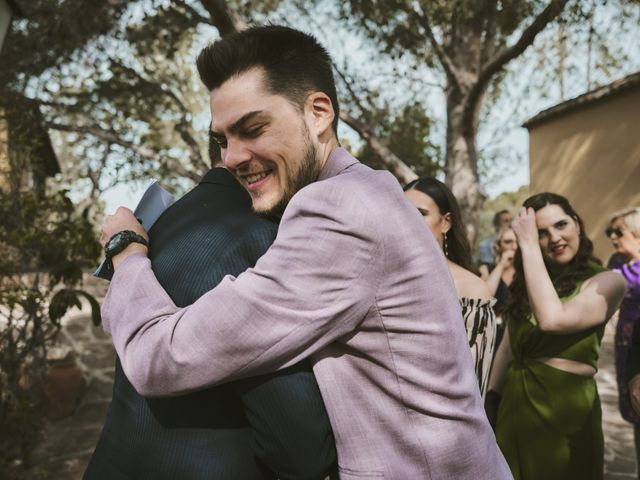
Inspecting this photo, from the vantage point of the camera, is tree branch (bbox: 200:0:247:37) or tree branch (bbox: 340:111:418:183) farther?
tree branch (bbox: 340:111:418:183)

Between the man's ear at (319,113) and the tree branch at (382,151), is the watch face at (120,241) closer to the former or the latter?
the man's ear at (319,113)

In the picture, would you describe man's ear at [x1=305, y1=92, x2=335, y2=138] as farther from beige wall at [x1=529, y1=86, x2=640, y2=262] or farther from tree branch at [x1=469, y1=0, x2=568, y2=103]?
beige wall at [x1=529, y1=86, x2=640, y2=262]

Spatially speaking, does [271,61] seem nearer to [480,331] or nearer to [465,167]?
[480,331]

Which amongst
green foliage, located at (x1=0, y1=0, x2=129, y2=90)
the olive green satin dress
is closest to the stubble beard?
the olive green satin dress

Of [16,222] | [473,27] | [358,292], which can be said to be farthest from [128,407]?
[473,27]

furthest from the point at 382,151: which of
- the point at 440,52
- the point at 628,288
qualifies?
the point at 628,288

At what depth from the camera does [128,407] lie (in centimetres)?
141

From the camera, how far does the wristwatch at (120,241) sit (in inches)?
55.3

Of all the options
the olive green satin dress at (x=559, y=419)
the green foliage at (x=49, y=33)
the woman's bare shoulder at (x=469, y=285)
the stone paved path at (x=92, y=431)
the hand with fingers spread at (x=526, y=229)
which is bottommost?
the stone paved path at (x=92, y=431)

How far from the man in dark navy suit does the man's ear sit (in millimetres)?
312

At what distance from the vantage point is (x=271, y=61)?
150 centimetres

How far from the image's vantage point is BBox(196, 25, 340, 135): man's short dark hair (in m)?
1.48

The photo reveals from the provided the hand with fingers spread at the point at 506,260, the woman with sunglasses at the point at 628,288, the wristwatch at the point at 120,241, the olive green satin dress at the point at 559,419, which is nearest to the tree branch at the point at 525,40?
the woman with sunglasses at the point at 628,288

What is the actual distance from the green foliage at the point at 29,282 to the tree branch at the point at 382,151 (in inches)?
171
